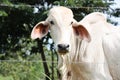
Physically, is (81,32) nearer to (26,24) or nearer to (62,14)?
Answer: (62,14)

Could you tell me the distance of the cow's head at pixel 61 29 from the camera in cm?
492

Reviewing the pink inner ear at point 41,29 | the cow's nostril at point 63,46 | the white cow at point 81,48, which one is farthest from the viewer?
the pink inner ear at point 41,29

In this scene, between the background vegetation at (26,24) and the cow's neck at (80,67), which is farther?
the background vegetation at (26,24)

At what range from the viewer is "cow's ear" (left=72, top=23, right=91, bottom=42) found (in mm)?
5281

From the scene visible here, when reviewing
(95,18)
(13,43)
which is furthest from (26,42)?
(95,18)

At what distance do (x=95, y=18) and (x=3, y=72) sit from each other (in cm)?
1071

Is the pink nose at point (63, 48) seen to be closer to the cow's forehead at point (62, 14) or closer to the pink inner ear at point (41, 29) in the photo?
the cow's forehead at point (62, 14)

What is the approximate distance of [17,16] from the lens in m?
13.2

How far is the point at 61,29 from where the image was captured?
509 centimetres

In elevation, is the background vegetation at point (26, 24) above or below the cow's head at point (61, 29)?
below

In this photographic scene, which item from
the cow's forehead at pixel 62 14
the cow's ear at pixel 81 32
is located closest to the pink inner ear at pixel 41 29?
the cow's forehead at pixel 62 14

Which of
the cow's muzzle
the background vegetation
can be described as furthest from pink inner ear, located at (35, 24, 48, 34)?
the background vegetation

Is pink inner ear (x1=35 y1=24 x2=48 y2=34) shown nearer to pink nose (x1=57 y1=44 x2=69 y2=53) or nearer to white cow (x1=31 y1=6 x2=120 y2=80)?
white cow (x1=31 y1=6 x2=120 y2=80)

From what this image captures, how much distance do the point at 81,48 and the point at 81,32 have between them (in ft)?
0.55
